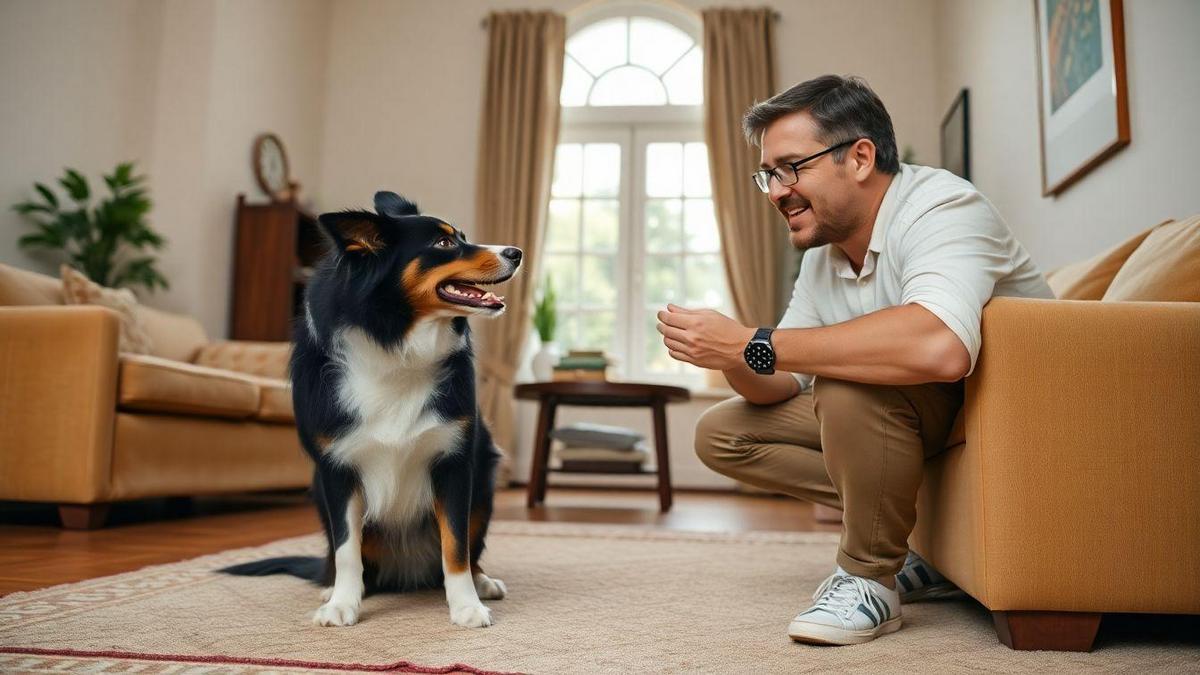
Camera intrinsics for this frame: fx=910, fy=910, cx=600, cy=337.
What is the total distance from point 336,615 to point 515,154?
4817 millimetres

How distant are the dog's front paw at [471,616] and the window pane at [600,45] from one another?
5316 millimetres

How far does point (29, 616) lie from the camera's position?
4.48 ft

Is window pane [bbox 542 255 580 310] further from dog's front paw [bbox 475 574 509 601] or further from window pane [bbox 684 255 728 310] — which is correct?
dog's front paw [bbox 475 574 509 601]

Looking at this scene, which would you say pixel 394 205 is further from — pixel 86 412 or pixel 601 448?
pixel 601 448

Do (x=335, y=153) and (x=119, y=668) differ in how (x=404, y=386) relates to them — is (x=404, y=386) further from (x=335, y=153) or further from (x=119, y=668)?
(x=335, y=153)

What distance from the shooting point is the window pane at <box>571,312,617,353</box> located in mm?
6121

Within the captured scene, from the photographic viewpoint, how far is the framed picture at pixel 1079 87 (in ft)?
9.32

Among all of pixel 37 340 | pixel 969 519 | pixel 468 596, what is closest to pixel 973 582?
pixel 969 519

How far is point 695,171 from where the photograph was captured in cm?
613

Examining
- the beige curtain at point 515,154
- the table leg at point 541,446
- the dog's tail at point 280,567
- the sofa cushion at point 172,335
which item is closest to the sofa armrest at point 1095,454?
the dog's tail at point 280,567

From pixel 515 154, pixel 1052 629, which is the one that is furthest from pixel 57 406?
pixel 515 154

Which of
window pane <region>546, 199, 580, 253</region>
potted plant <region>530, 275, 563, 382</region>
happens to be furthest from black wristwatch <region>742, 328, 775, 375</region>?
window pane <region>546, 199, 580, 253</region>

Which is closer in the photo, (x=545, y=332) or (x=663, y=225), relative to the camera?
(x=545, y=332)

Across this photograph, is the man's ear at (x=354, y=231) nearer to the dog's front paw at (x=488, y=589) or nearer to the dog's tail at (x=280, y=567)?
the dog's front paw at (x=488, y=589)
